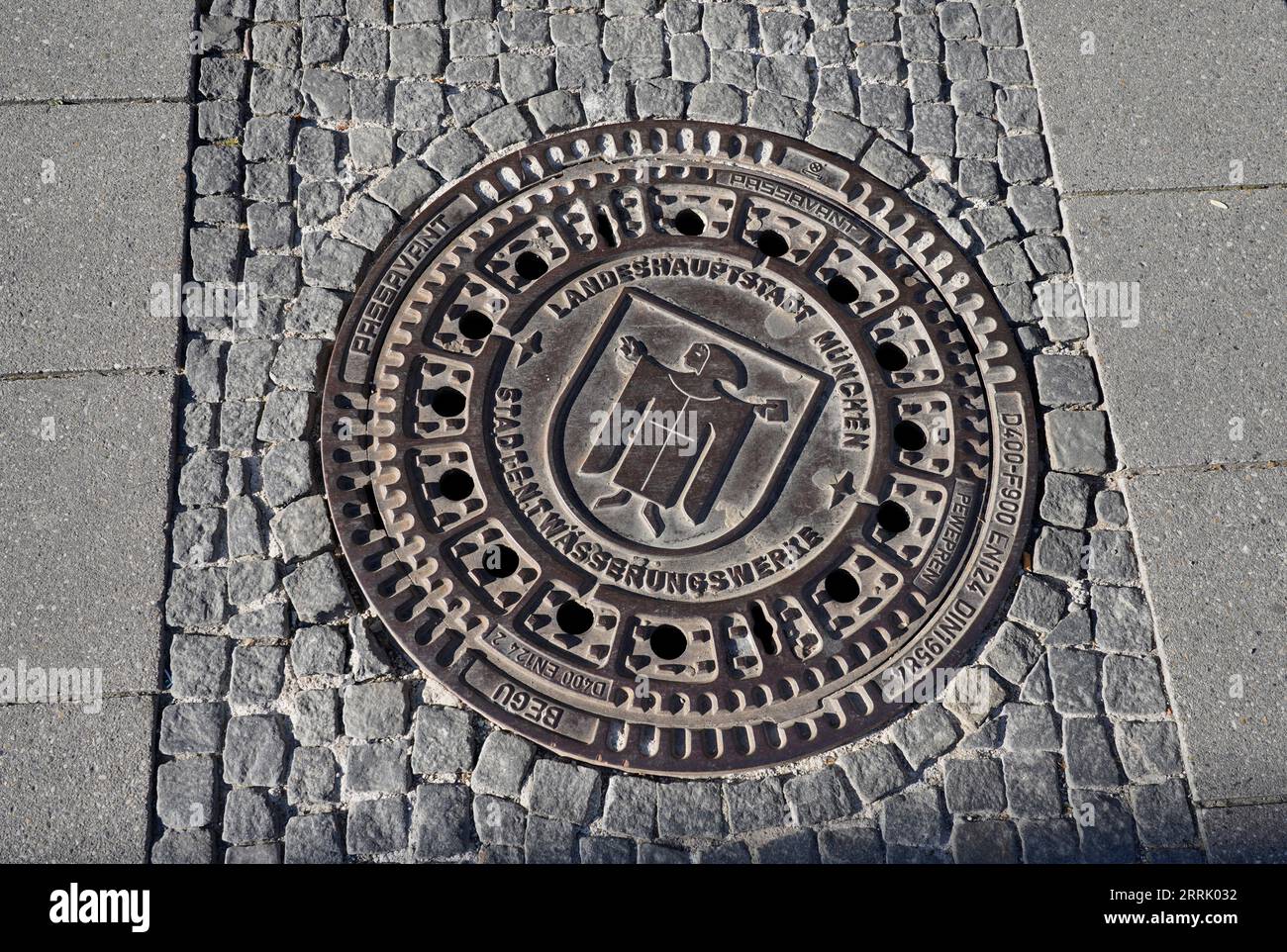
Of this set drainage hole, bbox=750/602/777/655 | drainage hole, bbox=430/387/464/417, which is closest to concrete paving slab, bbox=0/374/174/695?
drainage hole, bbox=430/387/464/417

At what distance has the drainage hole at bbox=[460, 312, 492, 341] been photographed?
12.9ft

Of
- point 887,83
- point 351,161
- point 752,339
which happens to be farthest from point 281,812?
point 887,83

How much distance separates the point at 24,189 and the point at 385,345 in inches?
66.7

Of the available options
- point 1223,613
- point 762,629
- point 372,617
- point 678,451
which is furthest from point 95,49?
point 1223,613

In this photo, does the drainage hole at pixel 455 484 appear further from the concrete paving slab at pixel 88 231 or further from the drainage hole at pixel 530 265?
the concrete paving slab at pixel 88 231

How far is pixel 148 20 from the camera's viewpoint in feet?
14.9

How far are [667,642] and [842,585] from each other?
0.64m

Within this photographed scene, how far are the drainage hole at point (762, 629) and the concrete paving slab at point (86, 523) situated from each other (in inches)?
78.9

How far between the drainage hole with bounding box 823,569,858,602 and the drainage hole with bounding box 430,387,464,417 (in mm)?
1463

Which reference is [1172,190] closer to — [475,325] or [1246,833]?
[1246,833]

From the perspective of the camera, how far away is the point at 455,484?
3750 mm

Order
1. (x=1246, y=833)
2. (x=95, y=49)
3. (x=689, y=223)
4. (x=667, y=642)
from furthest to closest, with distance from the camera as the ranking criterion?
(x=95, y=49) → (x=689, y=223) → (x=667, y=642) → (x=1246, y=833)

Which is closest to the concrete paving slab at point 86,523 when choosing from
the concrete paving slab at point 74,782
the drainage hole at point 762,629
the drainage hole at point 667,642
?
the concrete paving slab at point 74,782

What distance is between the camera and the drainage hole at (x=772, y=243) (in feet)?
13.5
